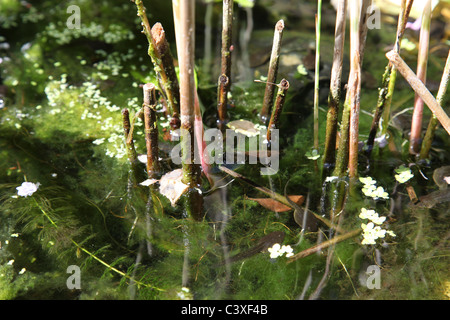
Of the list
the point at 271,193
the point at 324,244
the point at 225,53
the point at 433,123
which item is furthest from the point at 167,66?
the point at 433,123

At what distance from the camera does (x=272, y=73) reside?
2188 millimetres

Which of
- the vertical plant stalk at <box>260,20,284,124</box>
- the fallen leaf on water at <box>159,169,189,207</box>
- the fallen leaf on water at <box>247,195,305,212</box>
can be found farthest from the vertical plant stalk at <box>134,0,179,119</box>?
the fallen leaf on water at <box>247,195,305,212</box>

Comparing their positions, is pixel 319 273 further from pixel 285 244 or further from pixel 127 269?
pixel 127 269

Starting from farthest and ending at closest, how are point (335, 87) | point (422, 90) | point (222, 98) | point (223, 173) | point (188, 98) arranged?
1. point (222, 98)
2. point (223, 173)
3. point (335, 87)
4. point (422, 90)
5. point (188, 98)

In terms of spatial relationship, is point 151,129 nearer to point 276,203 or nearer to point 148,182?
point 148,182

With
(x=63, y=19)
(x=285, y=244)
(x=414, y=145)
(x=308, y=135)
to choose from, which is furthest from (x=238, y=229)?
(x=63, y=19)

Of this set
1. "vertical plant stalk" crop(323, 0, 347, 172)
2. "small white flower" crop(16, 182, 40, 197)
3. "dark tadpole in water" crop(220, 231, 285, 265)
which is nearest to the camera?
"vertical plant stalk" crop(323, 0, 347, 172)

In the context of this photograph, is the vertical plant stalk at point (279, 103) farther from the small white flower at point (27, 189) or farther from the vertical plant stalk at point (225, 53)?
the small white flower at point (27, 189)

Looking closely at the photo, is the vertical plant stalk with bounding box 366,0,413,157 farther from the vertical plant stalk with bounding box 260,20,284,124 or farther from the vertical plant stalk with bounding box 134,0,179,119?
the vertical plant stalk with bounding box 134,0,179,119

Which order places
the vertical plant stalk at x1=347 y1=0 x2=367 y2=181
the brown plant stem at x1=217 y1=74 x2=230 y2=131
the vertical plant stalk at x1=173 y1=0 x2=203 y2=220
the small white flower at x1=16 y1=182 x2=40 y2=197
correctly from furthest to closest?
the brown plant stem at x1=217 y1=74 x2=230 y2=131
the small white flower at x1=16 y1=182 x2=40 y2=197
the vertical plant stalk at x1=347 y1=0 x2=367 y2=181
the vertical plant stalk at x1=173 y1=0 x2=203 y2=220

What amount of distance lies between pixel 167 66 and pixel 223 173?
22.9 inches

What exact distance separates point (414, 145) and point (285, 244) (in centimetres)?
92

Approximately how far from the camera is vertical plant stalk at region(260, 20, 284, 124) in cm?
199
